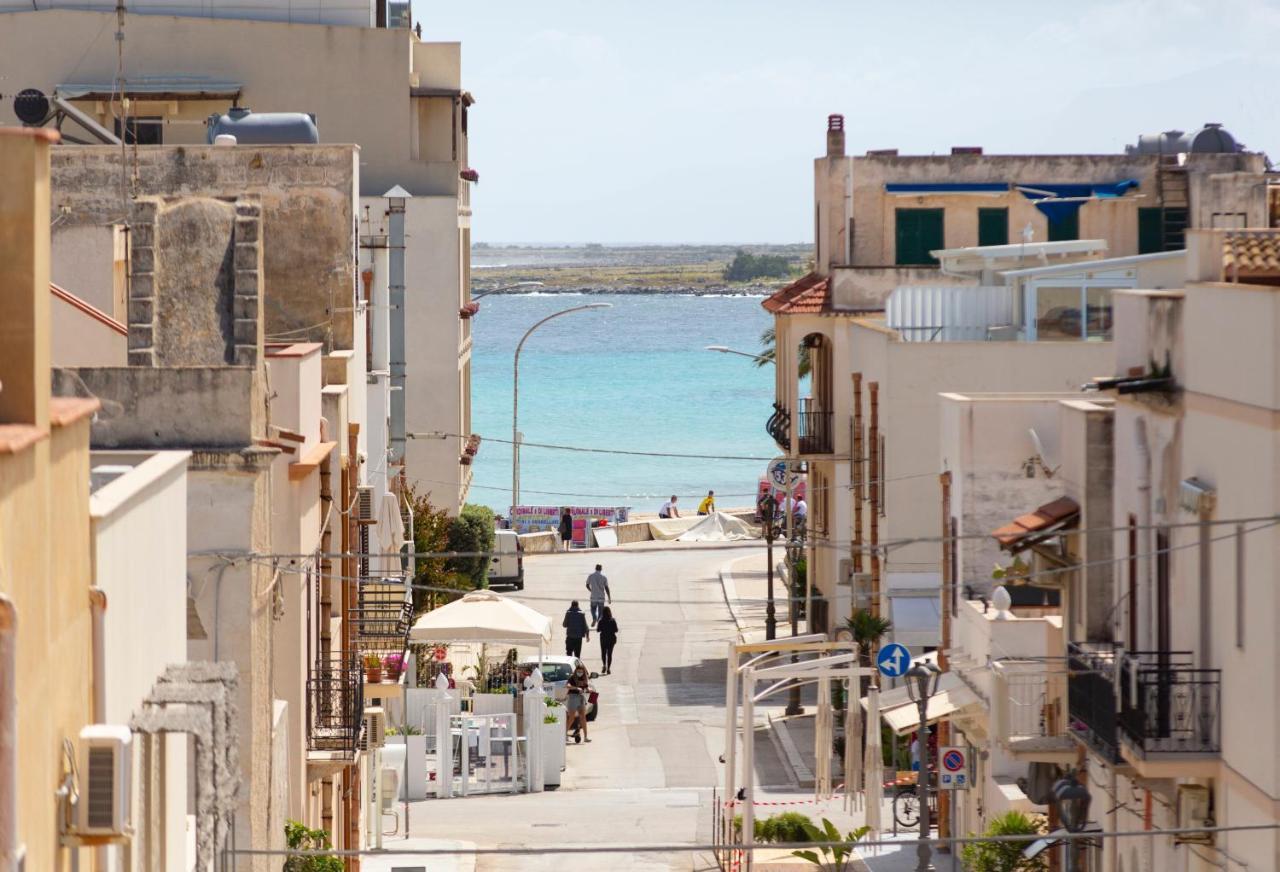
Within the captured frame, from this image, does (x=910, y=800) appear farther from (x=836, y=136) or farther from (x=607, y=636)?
(x=836, y=136)

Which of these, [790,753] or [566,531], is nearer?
[790,753]

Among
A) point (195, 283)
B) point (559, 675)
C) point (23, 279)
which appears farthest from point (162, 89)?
point (23, 279)

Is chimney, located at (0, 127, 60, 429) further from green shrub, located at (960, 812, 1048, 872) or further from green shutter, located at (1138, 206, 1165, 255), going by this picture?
green shutter, located at (1138, 206, 1165, 255)

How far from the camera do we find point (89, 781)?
9633 millimetres

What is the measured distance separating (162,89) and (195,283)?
1286 inches

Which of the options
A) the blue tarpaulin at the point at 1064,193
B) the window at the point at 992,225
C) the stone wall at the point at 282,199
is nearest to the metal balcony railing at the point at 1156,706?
the stone wall at the point at 282,199

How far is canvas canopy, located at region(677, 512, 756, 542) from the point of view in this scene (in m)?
65.6

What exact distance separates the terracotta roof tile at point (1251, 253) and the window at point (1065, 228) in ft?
95.7

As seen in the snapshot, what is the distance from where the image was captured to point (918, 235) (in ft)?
150

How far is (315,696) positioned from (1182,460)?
9369mm

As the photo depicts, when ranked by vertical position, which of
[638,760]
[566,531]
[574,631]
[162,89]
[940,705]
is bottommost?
[638,760]

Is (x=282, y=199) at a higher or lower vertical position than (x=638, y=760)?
higher

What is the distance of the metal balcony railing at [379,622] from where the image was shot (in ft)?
87.1

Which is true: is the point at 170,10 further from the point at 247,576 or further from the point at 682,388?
the point at 682,388
